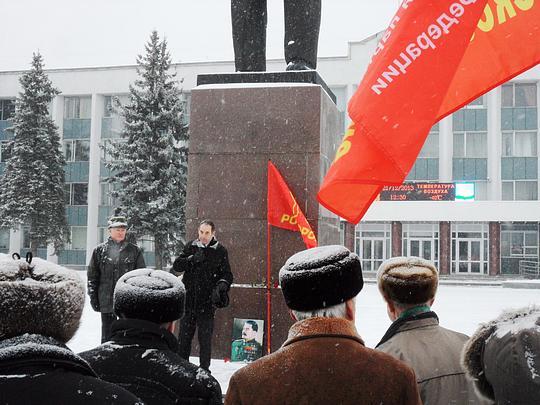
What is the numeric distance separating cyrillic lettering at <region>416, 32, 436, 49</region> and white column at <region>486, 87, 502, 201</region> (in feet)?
118

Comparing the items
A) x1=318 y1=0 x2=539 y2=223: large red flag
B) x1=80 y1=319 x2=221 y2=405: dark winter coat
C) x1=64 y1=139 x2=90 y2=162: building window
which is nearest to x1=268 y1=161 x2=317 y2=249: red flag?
x1=318 y1=0 x2=539 y2=223: large red flag

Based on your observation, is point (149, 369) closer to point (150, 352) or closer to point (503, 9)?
point (150, 352)

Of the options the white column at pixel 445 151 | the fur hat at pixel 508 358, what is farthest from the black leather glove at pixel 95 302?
the white column at pixel 445 151

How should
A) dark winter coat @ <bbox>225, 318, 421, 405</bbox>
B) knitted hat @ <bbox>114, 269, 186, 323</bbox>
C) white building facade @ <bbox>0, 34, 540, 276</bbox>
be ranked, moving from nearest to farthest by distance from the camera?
dark winter coat @ <bbox>225, 318, 421, 405</bbox> < knitted hat @ <bbox>114, 269, 186, 323</bbox> < white building facade @ <bbox>0, 34, 540, 276</bbox>

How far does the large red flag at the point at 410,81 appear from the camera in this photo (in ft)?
9.52

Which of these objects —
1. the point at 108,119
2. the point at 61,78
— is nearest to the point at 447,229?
the point at 108,119

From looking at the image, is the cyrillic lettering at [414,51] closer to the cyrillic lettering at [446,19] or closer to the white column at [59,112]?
the cyrillic lettering at [446,19]

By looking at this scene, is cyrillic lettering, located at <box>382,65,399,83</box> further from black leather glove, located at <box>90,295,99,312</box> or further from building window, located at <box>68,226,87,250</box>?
building window, located at <box>68,226,87,250</box>

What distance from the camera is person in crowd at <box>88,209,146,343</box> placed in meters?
6.83

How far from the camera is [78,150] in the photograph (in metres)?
41.2

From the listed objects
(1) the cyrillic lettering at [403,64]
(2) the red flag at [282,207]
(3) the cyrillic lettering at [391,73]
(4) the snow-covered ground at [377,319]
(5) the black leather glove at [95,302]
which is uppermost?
(1) the cyrillic lettering at [403,64]

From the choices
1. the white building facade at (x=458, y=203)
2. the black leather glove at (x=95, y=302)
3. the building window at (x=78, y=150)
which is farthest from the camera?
the building window at (x=78, y=150)

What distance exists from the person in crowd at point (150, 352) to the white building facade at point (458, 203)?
33748 mm

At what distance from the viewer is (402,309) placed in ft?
9.14
